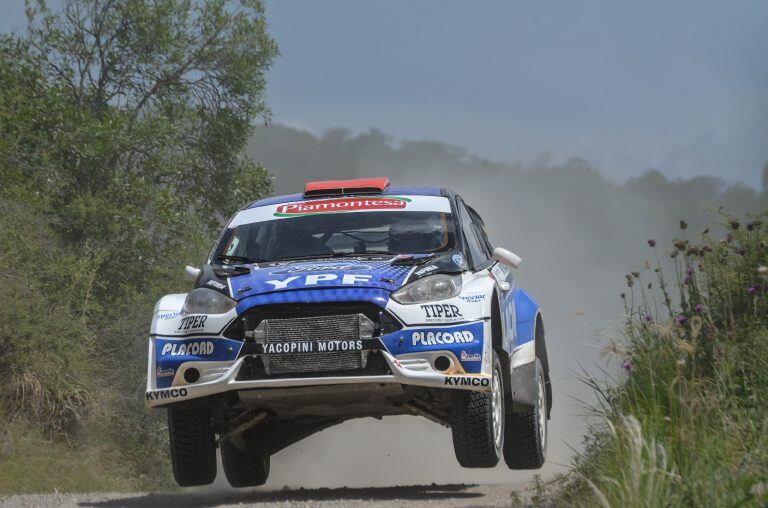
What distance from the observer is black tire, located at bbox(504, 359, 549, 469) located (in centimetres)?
984

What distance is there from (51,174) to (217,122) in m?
6.24

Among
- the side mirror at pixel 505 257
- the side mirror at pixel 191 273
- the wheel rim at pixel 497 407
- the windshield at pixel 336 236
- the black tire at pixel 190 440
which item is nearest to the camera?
the wheel rim at pixel 497 407

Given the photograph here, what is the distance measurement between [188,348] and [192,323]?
6.1 inches

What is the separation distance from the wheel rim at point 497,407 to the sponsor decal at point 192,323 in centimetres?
183

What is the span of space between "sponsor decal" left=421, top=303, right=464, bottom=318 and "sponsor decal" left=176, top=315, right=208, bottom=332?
135cm

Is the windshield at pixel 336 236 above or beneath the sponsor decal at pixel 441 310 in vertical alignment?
above

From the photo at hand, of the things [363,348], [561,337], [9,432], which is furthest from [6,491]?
[561,337]

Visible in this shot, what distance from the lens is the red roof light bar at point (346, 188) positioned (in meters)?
10.3

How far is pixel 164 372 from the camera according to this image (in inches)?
338

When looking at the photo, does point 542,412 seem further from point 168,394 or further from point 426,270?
point 168,394

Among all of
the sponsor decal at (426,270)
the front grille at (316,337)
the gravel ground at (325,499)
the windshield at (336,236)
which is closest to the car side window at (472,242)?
the windshield at (336,236)

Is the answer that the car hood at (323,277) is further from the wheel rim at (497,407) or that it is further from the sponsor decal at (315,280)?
the wheel rim at (497,407)

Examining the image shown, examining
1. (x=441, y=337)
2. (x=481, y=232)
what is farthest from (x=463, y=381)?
(x=481, y=232)

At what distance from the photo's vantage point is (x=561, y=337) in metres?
88.7
